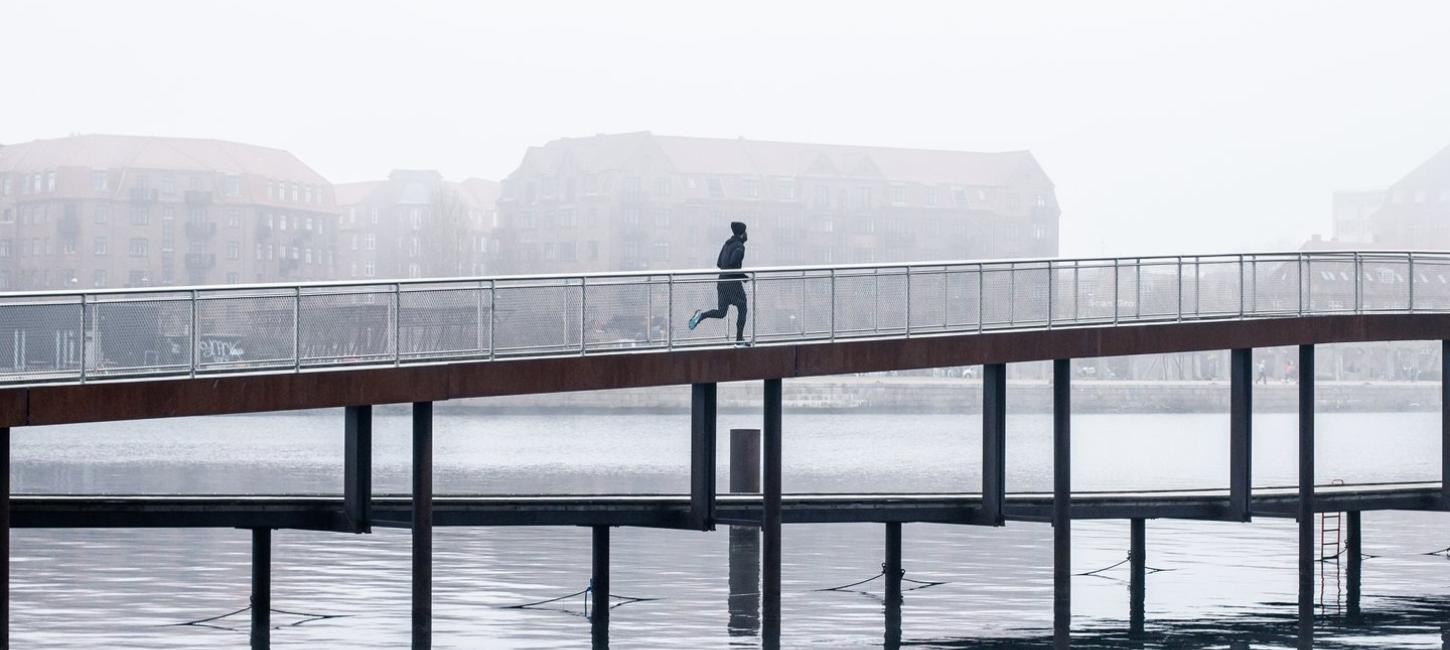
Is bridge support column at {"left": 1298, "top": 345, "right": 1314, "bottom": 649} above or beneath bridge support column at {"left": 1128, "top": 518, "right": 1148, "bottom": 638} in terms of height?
above

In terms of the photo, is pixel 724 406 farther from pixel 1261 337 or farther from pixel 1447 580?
pixel 1261 337

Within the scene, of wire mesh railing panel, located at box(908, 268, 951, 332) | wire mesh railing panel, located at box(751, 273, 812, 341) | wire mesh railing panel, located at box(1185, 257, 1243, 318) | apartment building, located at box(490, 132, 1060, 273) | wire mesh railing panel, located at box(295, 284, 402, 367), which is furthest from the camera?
apartment building, located at box(490, 132, 1060, 273)

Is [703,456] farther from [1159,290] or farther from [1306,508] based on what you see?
[1306,508]

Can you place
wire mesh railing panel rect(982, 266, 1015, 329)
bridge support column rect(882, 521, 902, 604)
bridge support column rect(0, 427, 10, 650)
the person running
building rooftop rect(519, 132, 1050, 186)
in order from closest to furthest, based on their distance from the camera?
bridge support column rect(0, 427, 10, 650) < the person running < wire mesh railing panel rect(982, 266, 1015, 329) < bridge support column rect(882, 521, 902, 604) < building rooftop rect(519, 132, 1050, 186)

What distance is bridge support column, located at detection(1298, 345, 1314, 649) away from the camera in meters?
31.0

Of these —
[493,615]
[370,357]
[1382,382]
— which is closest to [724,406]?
[1382,382]

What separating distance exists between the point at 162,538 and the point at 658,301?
29.9 meters

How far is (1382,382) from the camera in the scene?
603 feet

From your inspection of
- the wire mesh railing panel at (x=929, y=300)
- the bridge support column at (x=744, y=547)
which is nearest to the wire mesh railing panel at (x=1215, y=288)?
the wire mesh railing panel at (x=929, y=300)

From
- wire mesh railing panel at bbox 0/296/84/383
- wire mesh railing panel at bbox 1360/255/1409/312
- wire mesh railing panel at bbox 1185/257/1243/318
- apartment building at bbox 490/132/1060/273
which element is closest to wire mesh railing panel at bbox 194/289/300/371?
wire mesh railing panel at bbox 0/296/84/383

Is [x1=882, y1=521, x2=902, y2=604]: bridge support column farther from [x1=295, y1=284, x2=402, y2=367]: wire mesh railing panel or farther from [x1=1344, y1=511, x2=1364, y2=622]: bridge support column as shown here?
[x1=295, y1=284, x2=402, y2=367]: wire mesh railing panel

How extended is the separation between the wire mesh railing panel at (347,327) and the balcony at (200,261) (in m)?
158

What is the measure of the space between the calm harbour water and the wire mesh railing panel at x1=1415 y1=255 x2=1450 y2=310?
5634 millimetres

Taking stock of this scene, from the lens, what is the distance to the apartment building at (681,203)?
187 metres
